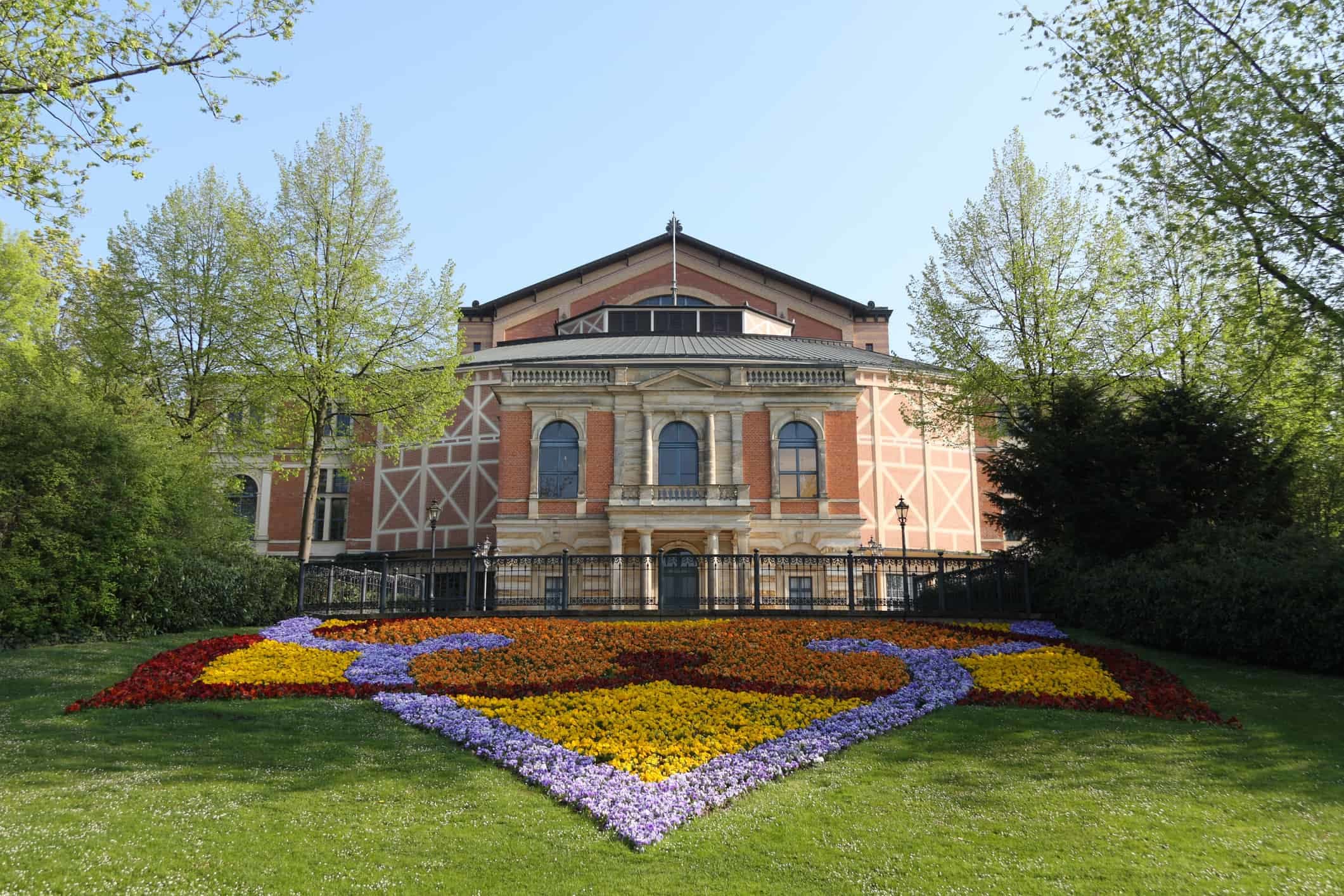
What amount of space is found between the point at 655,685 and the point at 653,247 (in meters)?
38.6

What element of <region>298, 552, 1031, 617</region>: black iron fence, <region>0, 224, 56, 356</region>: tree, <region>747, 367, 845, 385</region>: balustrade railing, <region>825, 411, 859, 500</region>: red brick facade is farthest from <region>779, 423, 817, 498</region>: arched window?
<region>0, 224, 56, 356</region>: tree

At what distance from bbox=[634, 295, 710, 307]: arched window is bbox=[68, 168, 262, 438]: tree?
22.3m

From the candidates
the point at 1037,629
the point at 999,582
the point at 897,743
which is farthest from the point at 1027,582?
the point at 897,743

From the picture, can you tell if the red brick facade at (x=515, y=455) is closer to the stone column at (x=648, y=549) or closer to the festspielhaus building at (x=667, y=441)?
the festspielhaus building at (x=667, y=441)

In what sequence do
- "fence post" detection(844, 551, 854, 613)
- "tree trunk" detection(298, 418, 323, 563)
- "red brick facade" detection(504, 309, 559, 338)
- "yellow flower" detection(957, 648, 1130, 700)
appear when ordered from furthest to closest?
"red brick facade" detection(504, 309, 559, 338) → "tree trunk" detection(298, 418, 323, 563) → "fence post" detection(844, 551, 854, 613) → "yellow flower" detection(957, 648, 1130, 700)

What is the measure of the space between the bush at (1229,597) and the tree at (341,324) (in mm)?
17063

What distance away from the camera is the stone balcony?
103ft

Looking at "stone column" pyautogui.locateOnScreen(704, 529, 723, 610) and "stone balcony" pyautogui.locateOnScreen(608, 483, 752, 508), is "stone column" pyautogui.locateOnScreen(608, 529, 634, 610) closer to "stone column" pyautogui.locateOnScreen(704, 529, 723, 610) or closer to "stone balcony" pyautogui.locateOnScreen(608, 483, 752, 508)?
"stone balcony" pyautogui.locateOnScreen(608, 483, 752, 508)

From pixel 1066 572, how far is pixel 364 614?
1468cm

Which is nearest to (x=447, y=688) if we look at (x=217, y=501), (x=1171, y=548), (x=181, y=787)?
(x=181, y=787)

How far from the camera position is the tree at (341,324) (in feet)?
78.7

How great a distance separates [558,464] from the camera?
108ft

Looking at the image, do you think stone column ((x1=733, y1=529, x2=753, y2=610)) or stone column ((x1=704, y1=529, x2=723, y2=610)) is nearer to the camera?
stone column ((x1=704, y1=529, x2=723, y2=610))

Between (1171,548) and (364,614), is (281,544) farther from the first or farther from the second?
(1171,548)
